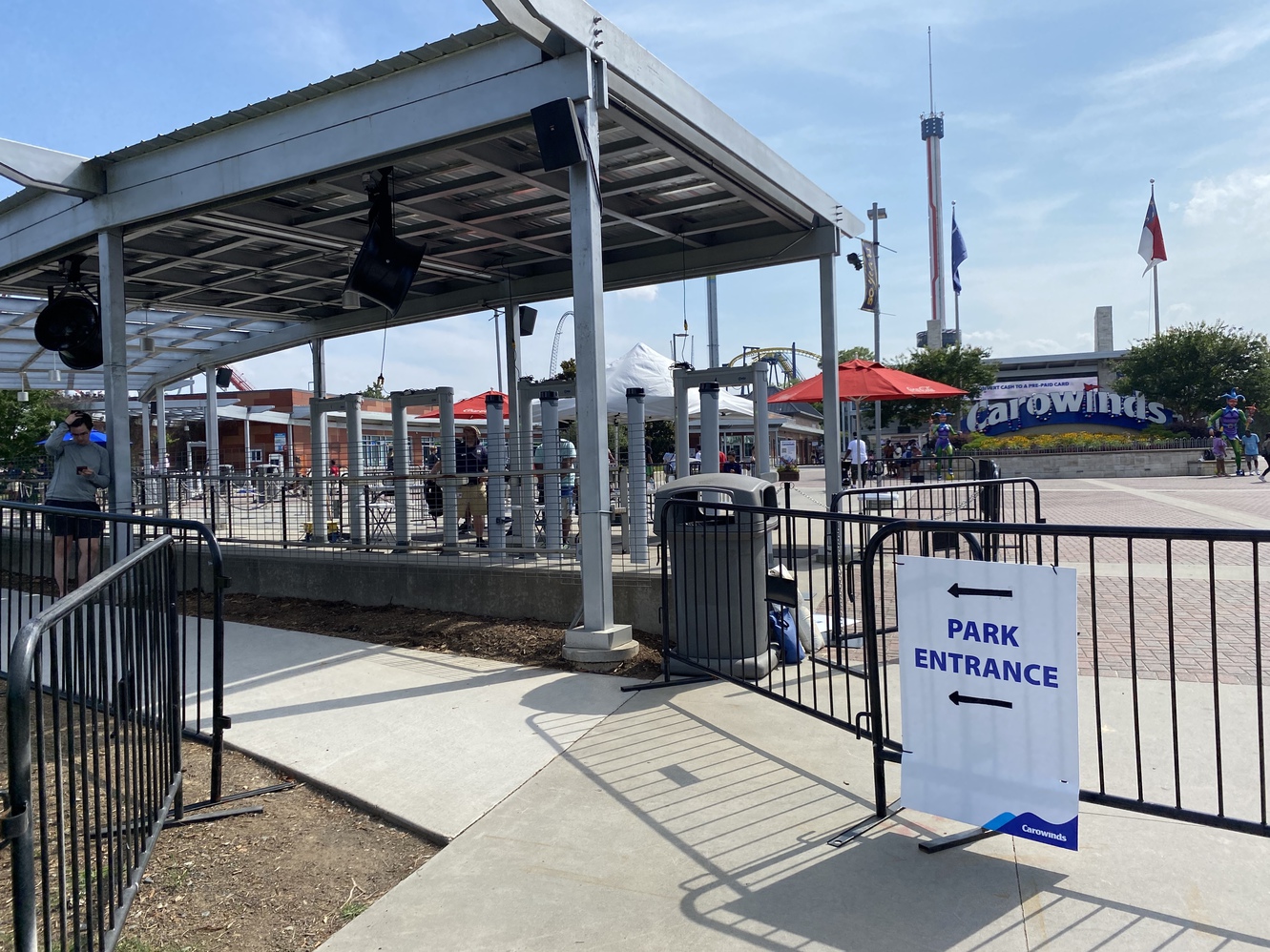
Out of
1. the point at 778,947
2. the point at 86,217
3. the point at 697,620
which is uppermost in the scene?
the point at 86,217

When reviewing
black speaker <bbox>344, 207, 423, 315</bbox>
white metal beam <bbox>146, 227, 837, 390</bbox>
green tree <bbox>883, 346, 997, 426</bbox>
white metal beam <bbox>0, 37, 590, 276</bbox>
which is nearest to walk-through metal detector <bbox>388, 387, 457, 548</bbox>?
black speaker <bbox>344, 207, 423, 315</bbox>

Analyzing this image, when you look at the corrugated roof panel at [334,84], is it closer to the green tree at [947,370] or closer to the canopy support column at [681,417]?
the canopy support column at [681,417]

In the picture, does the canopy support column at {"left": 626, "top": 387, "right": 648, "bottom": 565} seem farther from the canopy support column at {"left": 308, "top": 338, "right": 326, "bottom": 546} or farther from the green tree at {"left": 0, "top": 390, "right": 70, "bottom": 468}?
the green tree at {"left": 0, "top": 390, "right": 70, "bottom": 468}

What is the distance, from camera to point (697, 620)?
570 centimetres

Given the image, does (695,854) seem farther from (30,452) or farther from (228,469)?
(30,452)

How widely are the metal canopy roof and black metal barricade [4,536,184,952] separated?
13.5 feet

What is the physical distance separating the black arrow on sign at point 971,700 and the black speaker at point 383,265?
642 cm

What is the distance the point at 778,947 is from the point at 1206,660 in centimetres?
460

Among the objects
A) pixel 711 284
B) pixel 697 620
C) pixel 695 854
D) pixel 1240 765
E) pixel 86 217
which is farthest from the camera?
pixel 711 284

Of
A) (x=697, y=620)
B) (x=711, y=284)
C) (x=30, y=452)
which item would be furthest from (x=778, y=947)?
(x=711, y=284)

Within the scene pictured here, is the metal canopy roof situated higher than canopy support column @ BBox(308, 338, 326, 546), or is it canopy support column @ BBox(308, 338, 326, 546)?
Answer: the metal canopy roof

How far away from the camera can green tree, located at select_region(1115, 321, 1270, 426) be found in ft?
135

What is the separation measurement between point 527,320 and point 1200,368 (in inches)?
1599

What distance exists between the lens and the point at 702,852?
3.38m
